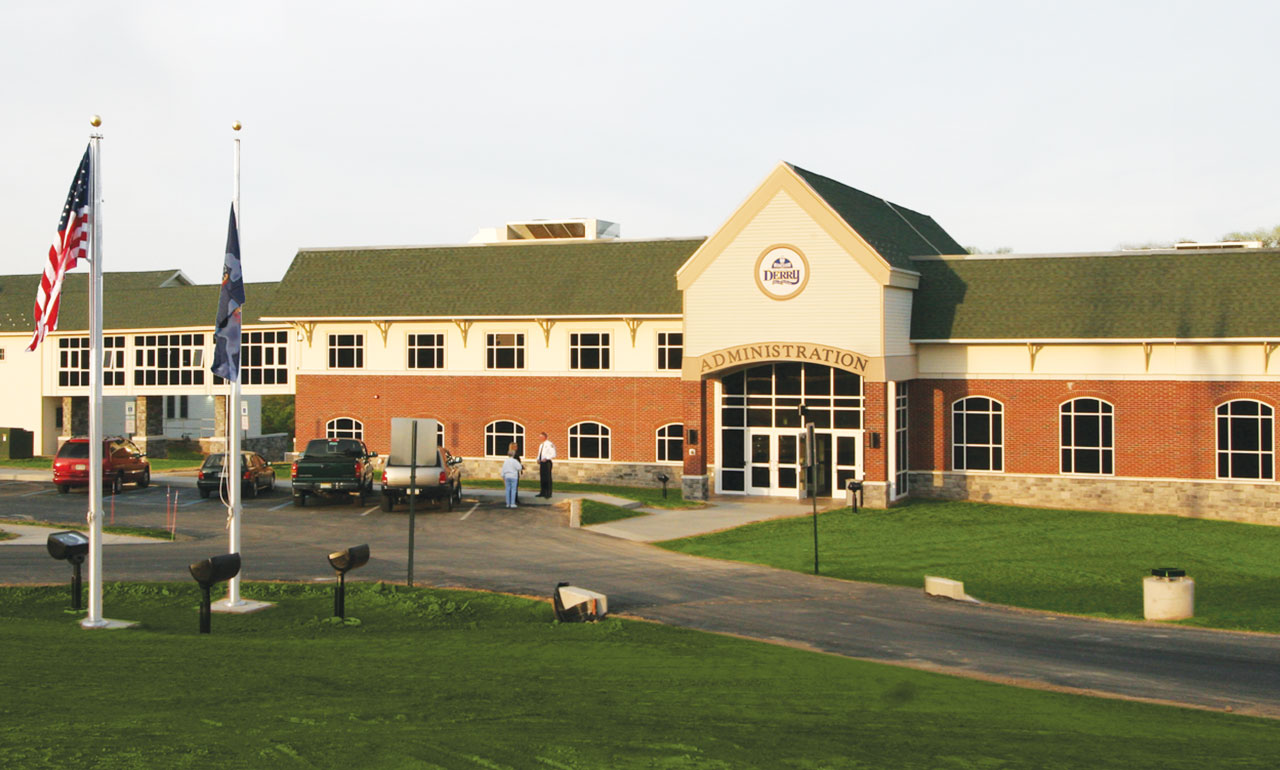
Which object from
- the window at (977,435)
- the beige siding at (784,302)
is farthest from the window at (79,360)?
the window at (977,435)

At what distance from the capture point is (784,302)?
116 feet

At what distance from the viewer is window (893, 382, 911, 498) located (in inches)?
1385

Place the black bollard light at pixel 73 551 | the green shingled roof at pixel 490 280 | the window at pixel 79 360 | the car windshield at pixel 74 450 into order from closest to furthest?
the black bollard light at pixel 73 551 → the car windshield at pixel 74 450 → the green shingled roof at pixel 490 280 → the window at pixel 79 360

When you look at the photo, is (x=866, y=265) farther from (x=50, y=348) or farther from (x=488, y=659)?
(x=50, y=348)

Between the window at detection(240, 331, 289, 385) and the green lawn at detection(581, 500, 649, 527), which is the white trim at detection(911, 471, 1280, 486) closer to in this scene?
the green lawn at detection(581, 500, 649, 527)

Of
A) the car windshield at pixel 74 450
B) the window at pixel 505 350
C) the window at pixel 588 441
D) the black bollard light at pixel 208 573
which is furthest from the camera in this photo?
the window at pixel 505 350

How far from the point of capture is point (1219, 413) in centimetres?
3347

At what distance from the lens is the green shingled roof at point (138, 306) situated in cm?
5322

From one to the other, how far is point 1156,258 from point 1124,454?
649 centimetres

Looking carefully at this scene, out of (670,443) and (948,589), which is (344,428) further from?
(948,589)

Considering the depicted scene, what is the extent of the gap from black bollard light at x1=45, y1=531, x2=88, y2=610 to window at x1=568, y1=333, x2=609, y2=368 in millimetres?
24649

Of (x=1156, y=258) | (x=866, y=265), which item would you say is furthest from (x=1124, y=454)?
(x=866, y=265)

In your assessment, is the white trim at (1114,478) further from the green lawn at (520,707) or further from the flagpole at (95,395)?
the flagpole at (95,395)

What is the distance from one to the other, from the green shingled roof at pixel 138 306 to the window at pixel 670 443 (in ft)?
70.3
